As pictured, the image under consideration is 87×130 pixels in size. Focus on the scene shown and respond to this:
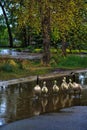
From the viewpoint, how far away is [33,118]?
52.5ft

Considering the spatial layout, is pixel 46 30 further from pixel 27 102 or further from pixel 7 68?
pixel 27 102

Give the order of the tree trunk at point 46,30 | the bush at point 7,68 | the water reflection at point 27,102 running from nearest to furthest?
the water reflection at point 27,102 < the bush at point 7,68 < the tree trunk at point 46,30

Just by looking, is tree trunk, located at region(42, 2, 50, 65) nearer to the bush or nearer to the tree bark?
the tree bark

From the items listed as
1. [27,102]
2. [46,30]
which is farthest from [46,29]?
[27,102]

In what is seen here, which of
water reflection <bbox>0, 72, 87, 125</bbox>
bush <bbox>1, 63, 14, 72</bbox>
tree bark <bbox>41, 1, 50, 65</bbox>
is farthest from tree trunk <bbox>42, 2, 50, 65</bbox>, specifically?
water reflection <bbox>0, 72, 87, 125</bbox>

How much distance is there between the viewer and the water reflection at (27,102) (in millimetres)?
17047

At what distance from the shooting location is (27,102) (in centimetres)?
1955

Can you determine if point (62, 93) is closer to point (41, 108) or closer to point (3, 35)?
point (41, 108)

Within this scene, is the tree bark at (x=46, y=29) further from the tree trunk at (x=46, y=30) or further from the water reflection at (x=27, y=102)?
the water reflection at (x=27, y=102)

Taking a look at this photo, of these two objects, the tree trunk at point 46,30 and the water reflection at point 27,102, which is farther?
the tree trunk at point 46,30

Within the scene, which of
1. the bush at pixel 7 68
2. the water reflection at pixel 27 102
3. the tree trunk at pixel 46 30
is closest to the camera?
the water reflection at pixel 27 102

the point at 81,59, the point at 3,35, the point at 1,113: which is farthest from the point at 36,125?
the point at 3,35

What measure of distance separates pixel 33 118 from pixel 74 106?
3.11 metres

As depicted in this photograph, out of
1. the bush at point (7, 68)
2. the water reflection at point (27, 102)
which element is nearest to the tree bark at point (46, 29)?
the bush at point (7, 68)
